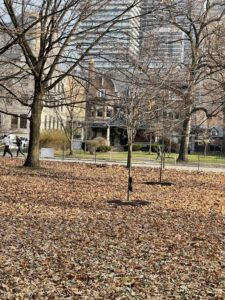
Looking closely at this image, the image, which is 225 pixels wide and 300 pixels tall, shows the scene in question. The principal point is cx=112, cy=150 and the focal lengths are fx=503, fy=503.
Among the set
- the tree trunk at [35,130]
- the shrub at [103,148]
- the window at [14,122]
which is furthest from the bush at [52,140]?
the tree trunk at [35,130]

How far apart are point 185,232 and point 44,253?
Answer: 9.83 ft

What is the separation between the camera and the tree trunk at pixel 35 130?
20125mm

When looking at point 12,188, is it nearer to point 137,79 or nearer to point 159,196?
point 159,196

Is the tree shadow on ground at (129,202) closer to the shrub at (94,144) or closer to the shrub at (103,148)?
the shrub at (94,144)

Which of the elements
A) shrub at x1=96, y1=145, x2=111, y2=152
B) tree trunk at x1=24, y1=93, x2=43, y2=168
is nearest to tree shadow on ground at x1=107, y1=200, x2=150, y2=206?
tree trunk at x1=24, y1=93, x2=43, y2=168

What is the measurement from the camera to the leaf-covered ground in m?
5.80

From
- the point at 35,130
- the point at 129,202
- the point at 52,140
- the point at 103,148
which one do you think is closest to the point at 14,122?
the point at 103,148

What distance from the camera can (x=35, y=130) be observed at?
2045cm

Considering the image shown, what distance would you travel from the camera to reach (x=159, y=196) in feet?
47.2

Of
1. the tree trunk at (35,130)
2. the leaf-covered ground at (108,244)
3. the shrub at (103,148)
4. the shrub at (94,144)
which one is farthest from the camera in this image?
the shrub at (103,148)

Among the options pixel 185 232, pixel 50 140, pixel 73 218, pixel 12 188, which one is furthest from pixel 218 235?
pixel 50 140

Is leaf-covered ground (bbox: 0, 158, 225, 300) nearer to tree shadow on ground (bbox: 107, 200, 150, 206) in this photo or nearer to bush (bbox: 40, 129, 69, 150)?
tree shadow on ground (bbox: 107, 200, 150, 206)

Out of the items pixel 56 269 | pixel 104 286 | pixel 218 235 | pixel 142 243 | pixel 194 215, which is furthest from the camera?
pixel 194 215

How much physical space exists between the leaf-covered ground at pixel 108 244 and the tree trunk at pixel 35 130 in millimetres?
5455
